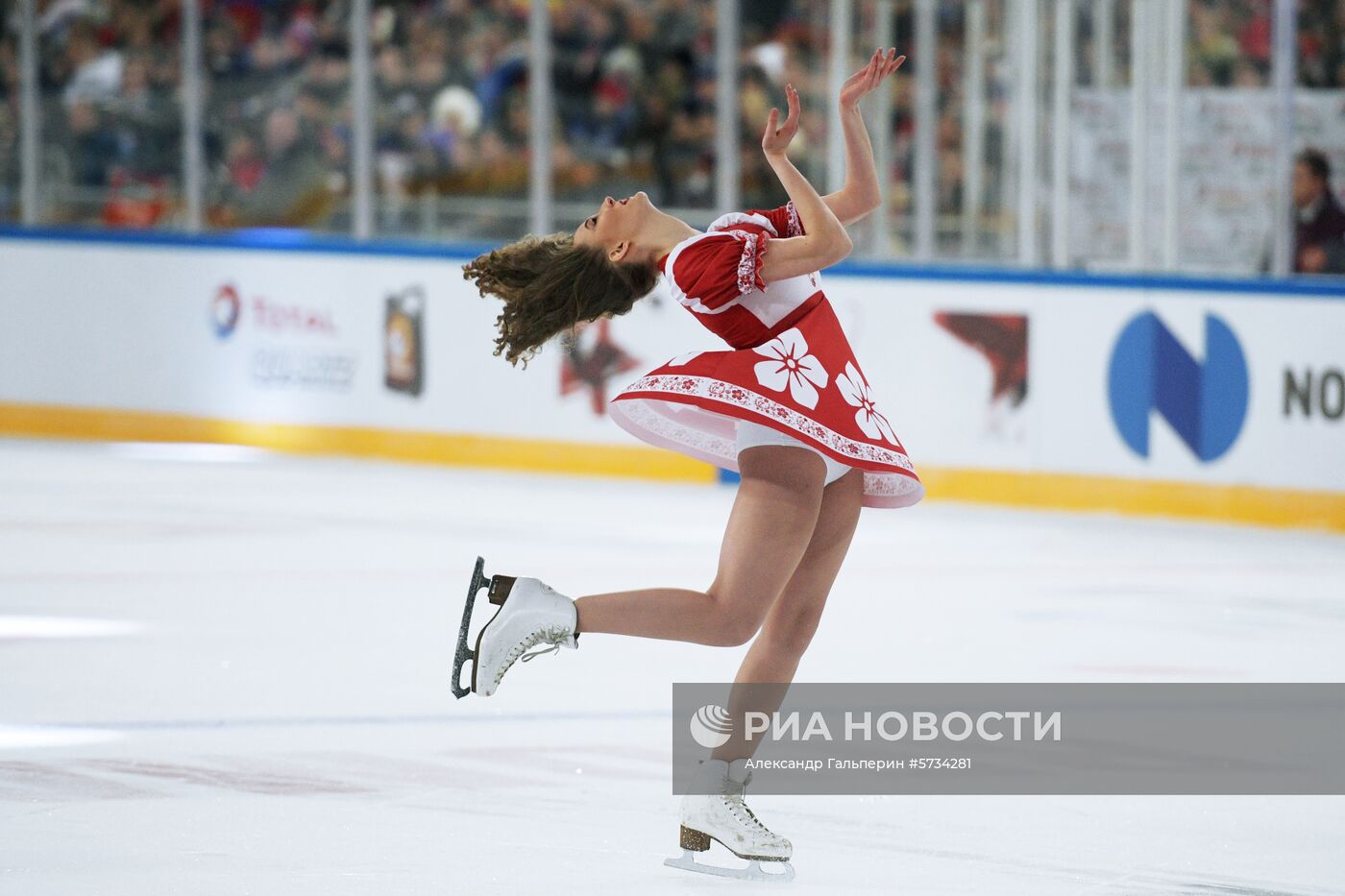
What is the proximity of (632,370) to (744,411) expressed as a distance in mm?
8053

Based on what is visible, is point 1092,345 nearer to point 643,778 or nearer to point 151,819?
point 643,778

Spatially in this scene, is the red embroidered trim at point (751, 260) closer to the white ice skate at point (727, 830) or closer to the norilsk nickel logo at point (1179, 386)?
the white ice skate at point (727, 830)

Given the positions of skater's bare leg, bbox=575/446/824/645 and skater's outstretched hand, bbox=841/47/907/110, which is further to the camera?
skater's outstretched hand, bbox=841/47/907/110


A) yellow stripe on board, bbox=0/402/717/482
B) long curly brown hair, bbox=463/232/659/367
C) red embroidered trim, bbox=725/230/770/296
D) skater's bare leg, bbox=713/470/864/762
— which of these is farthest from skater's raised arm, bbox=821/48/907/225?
yellow stripe on board, bbox=0/402/717/482

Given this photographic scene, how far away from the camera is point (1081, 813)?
516 cm

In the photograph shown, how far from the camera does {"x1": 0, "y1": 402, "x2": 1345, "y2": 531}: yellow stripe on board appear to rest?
10.7 metres

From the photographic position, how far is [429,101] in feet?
45.0

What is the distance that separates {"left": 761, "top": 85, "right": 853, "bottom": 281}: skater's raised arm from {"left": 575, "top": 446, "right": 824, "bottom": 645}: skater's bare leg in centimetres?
38

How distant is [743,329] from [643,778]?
52.4 inches

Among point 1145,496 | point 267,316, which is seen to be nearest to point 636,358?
point 267,316

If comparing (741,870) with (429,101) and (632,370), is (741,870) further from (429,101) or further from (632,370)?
(429,101)

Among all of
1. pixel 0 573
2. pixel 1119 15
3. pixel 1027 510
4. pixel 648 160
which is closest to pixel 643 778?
pixel 0 573

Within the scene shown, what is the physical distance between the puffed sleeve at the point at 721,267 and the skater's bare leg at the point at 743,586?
342mm

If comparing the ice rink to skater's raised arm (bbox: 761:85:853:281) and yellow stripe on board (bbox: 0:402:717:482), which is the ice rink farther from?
skater's raised arm (bbox: 761:85:853:281)
